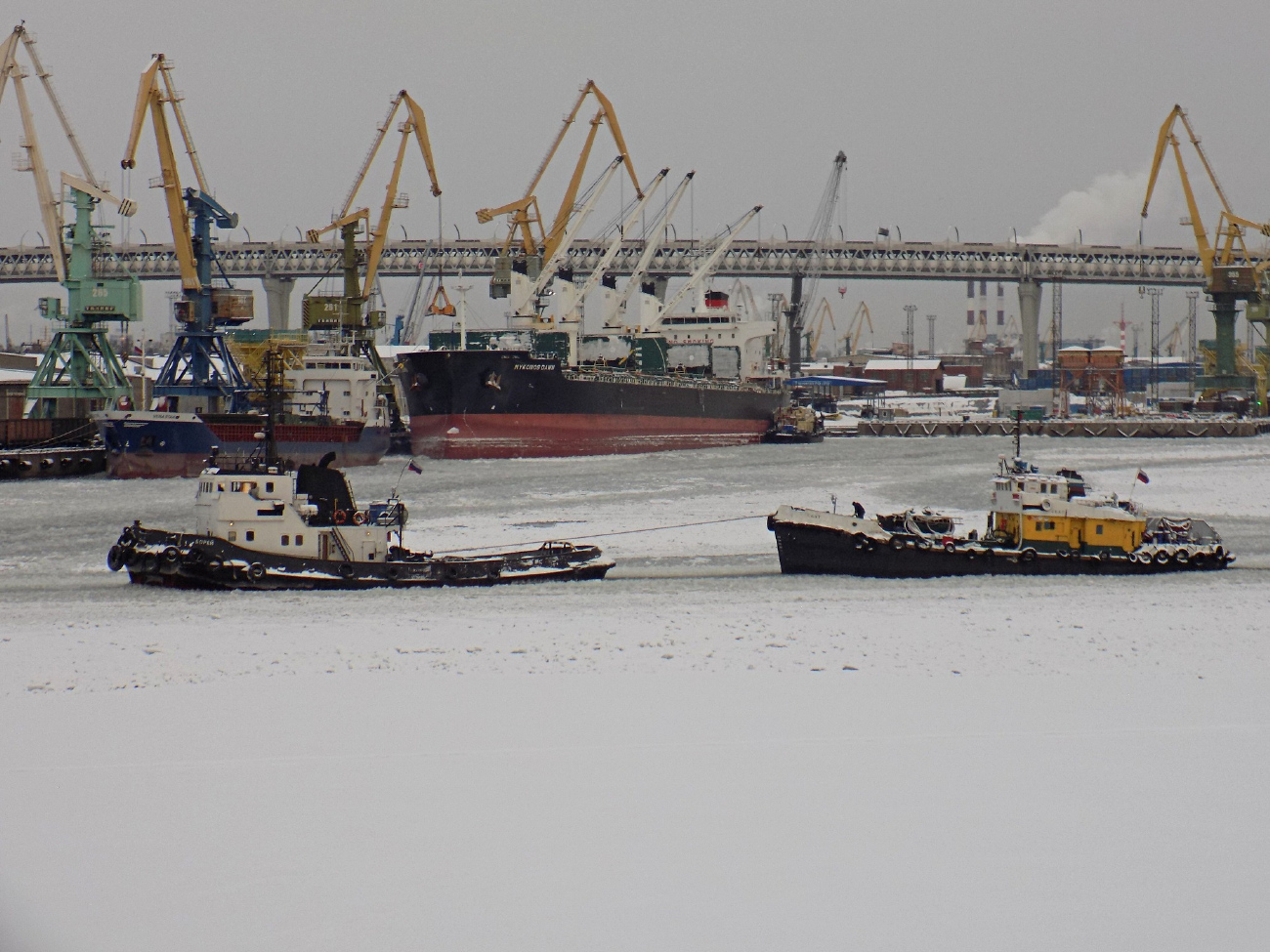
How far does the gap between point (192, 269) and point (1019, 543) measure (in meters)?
61.9

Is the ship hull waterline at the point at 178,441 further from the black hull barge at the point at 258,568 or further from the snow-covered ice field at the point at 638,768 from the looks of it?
the snow-covered ice field at the point at 638,768

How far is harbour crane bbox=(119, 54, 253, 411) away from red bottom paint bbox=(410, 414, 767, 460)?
1388cm

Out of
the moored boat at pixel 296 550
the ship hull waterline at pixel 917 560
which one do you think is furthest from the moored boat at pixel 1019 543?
the moored boat at pixel 296 550

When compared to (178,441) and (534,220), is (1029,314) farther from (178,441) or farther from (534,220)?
(178,441)

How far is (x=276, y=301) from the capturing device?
15225 cm

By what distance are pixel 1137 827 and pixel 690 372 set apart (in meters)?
84.3

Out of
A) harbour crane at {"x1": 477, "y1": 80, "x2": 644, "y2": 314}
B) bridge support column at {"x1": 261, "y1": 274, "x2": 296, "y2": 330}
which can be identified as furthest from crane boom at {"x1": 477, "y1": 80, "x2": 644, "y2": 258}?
bridge support column at {"x1": 261, "y1": 274, "x2": 296, "y2": 330}

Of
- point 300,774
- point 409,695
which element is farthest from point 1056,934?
point 409,695

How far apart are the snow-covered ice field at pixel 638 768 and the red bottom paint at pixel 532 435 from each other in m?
40.2

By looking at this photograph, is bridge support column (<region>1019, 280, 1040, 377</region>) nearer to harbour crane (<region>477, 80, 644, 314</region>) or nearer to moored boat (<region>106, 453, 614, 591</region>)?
harbour crane (<region>477, 80, 644, 314</region>)

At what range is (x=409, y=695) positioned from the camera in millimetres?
15750

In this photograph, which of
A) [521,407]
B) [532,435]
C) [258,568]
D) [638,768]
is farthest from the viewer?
[532,435]

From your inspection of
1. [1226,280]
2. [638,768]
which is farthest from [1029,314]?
[638,768]

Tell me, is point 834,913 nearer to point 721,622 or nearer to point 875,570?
point 721,622
